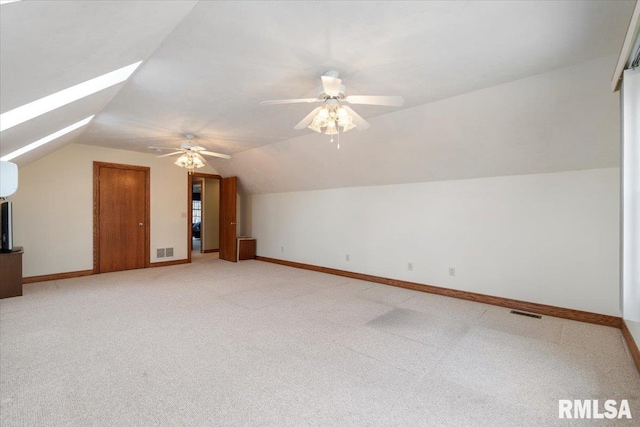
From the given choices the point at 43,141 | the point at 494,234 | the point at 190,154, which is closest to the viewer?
the point at 43,141

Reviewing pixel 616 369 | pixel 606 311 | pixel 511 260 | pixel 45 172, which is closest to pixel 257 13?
pixel 616 369

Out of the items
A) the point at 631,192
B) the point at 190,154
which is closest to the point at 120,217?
the point at 190,154

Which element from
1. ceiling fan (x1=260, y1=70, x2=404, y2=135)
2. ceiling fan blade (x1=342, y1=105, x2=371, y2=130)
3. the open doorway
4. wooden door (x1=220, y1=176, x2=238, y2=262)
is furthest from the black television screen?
ceiling fan blade (x1=342, y1=105, x2=371, y2=130)

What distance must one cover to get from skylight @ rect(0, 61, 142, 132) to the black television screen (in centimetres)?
260

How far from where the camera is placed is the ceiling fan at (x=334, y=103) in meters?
2.56

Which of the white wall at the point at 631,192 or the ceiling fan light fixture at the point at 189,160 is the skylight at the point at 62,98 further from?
the white wall at the point at 631,192

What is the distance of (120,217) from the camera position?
6.29m

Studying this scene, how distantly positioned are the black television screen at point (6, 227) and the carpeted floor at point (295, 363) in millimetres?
813

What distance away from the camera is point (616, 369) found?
2.45m

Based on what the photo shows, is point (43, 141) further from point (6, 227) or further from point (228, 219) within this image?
point (228, 219)

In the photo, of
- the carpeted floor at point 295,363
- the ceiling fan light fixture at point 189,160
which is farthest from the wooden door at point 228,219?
the carpeted floor at point 295,363

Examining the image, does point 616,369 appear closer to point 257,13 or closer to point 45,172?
point 257,13

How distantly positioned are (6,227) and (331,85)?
5.18m

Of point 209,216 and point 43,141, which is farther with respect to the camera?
point 209,216
